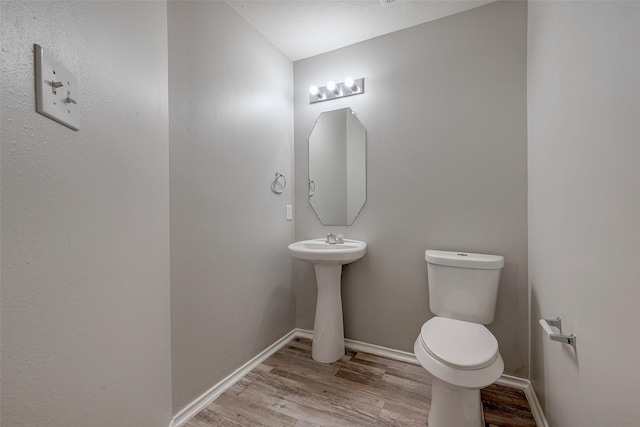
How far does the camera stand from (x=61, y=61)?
0.79m

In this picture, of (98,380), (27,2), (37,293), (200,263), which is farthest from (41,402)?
(27,2)

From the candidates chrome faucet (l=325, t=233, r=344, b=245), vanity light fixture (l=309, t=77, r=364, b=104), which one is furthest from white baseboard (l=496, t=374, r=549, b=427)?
vanity light fixture (l=309, t=77, r=364, b=104)

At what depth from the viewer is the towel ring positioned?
6.84 feet

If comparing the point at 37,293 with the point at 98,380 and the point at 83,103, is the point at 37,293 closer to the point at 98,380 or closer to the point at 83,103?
the point at 98,380

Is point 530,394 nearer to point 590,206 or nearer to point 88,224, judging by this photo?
point 590,206

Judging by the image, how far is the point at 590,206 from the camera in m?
0.85

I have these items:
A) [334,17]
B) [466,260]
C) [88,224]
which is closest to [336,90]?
[334,17]

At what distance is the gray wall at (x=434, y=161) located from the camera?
1639mm

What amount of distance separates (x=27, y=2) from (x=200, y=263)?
114 cm

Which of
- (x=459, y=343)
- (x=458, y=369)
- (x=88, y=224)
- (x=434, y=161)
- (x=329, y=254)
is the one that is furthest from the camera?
(x=434, y=161)

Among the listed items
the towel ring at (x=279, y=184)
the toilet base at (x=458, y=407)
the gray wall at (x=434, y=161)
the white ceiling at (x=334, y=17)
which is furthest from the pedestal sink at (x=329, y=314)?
the white ceiling at (x=334, y=17)

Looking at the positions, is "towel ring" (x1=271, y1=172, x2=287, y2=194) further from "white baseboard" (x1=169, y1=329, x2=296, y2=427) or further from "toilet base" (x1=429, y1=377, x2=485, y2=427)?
"toilet base" (x1=429, y1=377, x2=485, y2=427)

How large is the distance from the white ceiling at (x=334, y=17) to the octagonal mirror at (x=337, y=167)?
0.54 metres

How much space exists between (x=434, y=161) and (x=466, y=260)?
703 mm
